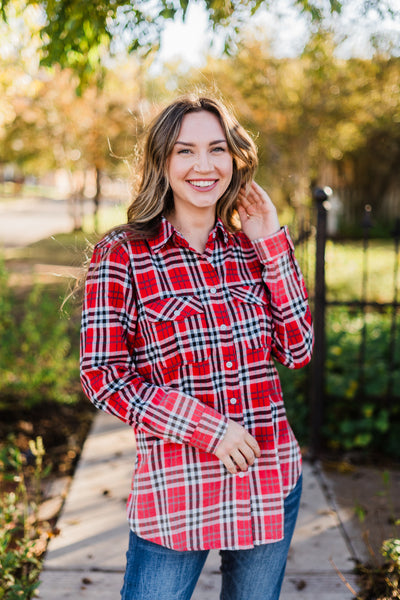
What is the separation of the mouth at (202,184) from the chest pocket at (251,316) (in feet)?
1.02

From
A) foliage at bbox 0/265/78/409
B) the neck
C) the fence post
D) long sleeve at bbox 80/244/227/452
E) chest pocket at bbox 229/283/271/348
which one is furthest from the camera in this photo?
foliage at bbox 0/265/78/409

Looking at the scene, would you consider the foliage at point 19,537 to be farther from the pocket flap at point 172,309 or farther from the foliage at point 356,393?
the foliage at point 356,393

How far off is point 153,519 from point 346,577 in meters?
1.51

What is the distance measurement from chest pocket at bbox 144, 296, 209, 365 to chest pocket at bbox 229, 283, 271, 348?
0.13 metres

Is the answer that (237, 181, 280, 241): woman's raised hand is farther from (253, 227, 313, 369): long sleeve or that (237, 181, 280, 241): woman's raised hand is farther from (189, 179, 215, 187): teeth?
(189, 179, 215, 187): teeth

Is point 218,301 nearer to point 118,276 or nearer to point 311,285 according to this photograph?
point 118,276

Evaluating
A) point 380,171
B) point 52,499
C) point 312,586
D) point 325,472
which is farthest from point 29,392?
point 380,171

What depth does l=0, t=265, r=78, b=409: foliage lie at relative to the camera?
434 cm

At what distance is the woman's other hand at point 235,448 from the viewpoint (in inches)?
61.9

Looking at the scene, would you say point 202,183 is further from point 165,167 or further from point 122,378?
point 122,378

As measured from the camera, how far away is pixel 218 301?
1724mm

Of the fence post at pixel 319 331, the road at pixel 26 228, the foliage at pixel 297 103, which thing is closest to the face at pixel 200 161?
the fence post at pixel 319 331

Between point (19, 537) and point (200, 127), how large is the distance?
2.41 metres

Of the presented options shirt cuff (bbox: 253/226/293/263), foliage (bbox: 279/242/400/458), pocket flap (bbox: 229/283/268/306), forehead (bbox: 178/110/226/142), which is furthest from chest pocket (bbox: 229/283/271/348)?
foliage (bbox: 279/242/400/458)
